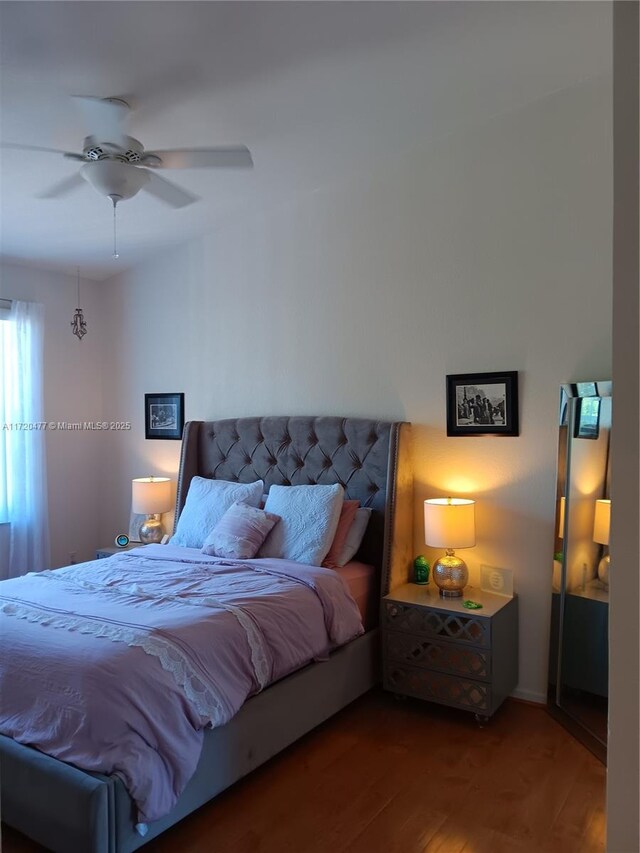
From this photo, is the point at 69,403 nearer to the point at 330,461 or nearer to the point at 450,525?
the point at 330,461

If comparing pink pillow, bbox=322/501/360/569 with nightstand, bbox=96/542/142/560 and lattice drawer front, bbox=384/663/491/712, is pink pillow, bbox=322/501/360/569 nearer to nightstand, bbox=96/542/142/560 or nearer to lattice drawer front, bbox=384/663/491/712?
lattice drawer front, bbox=384/663/491/712

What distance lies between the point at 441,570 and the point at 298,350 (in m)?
1.69

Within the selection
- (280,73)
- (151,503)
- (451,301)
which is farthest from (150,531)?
(280,73)

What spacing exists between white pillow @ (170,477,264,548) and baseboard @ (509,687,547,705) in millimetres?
1757

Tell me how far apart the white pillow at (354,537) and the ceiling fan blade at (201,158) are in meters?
1.92

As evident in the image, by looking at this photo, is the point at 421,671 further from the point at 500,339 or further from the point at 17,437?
the point at 17,437

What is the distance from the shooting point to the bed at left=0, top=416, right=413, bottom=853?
1.94 meters

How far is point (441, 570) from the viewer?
331 cm

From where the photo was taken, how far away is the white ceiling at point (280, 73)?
89.2 inches

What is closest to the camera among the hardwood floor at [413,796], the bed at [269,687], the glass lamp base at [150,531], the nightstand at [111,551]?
the bed at [269,687]

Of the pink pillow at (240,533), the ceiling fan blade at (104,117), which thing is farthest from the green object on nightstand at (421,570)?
the ceiling fan blade at (104,117)

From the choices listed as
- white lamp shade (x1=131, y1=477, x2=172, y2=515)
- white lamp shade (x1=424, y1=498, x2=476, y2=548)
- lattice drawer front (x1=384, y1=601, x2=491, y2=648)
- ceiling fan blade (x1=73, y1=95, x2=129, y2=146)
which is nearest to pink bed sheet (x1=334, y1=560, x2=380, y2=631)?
lattice drawer front (x1=384, y1=601, x2=491, y2=648)

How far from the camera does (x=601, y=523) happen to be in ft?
9.55

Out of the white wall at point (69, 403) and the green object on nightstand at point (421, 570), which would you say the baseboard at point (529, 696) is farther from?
the white wall at point (69, 403)
